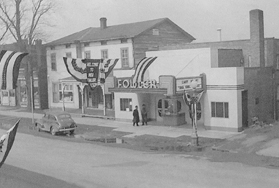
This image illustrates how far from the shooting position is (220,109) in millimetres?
23875

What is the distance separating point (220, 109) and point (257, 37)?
649cm

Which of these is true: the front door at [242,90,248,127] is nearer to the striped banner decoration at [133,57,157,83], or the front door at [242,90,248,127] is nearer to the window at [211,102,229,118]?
the window at [211,102,229,118]

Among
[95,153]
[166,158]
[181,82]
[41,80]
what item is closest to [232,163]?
[166,158]

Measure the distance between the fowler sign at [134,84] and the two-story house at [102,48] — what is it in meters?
1.66

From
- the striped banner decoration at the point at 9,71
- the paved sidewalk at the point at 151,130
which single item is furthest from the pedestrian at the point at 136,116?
the striped banner decoration at the point at 9,71

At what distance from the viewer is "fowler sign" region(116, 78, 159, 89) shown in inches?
1023

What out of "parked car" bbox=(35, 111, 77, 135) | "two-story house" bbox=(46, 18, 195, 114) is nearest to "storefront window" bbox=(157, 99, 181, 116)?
"two-story house" bbox=(46, 18, 195, 114)

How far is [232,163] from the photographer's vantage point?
1558 cm

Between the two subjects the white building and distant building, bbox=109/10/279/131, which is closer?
the white building

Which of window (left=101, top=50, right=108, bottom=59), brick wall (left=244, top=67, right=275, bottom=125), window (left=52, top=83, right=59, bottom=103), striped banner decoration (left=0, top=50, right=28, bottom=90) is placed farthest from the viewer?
window (left=52, top=83, right=59, bottom=103)

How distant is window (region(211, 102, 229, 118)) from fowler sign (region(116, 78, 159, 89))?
4138 mm

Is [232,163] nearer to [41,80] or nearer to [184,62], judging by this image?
[184,62]

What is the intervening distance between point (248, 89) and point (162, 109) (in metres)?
6.29

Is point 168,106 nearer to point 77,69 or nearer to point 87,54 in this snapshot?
point 77,69
